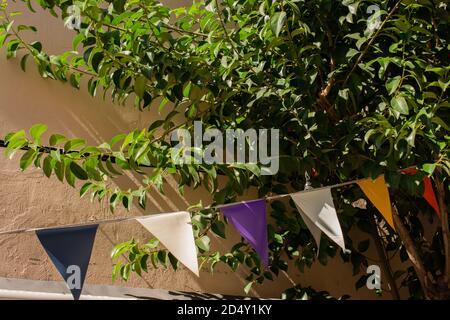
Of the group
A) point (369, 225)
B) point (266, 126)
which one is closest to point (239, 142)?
point (266, 126)

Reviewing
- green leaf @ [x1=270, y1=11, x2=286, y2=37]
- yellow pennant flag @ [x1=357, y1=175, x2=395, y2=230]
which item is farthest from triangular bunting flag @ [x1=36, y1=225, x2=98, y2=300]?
yellow pennant flag @ [x1=357, y1=175, x2=395, y2=230]

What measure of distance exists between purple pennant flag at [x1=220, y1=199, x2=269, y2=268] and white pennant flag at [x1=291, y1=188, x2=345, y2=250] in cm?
18

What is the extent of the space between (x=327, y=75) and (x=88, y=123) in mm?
1441

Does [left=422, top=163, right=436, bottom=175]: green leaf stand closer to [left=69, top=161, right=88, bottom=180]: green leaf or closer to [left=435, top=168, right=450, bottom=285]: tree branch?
[left=435, top=168, right=450, bottom=285]: tree branch

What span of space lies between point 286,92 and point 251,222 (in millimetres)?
670

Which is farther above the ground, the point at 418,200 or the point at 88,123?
the point at 88,123

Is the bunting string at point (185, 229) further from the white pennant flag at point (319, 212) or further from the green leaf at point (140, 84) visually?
the green leaf at point (140, 84)

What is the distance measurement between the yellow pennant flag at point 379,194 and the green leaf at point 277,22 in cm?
88

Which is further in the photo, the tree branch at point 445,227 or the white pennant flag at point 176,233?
the tree branch at point 445,227

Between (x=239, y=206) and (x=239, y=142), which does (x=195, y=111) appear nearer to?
(x=239, y=142)

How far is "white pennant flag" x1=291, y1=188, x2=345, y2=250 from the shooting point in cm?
353

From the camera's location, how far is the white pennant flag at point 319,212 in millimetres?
3529

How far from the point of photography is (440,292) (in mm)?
4051

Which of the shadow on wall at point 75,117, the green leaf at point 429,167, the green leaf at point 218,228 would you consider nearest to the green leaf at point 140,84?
the green leaf at point 218,228
